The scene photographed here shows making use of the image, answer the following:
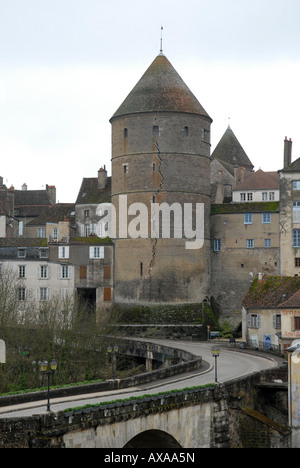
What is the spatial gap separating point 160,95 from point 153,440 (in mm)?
31793

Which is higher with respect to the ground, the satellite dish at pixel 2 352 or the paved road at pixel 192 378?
the satellite dish at pixel 2 352

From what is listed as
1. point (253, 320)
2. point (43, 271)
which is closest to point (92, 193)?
point (43, 271)

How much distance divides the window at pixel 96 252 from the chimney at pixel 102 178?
10044 mm

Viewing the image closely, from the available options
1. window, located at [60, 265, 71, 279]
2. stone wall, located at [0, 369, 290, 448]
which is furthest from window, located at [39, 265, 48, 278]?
stone wall, located at [0, 369, 290, 448]

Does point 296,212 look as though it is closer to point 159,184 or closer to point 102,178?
point 159,184

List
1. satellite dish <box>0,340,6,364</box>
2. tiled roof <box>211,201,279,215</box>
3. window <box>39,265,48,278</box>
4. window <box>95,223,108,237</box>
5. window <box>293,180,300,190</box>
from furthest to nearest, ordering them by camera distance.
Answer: window <box>95,223,108,237</box>
window <box>39,265,48,278</box>
tiled roof <box>211,201,279,215</box>
window <box>293,180,300,190</box>
satellite dish <box>0,340,6,364</box>

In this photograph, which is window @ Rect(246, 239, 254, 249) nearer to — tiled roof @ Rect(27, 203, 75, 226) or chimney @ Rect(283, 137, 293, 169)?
chimney @ Rect(283, 137, 293, 169)

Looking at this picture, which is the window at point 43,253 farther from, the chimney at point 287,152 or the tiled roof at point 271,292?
the chimney at point 287,152

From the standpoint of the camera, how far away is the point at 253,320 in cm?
4488

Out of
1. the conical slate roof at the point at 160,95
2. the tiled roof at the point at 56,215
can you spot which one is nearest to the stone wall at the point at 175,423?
the conical slate roof at the point at 160,95

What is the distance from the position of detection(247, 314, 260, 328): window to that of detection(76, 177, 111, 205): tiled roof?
19.5 m

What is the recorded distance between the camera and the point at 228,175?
228 feet

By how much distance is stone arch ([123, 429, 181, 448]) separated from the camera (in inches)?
968

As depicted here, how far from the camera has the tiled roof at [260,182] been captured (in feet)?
205
